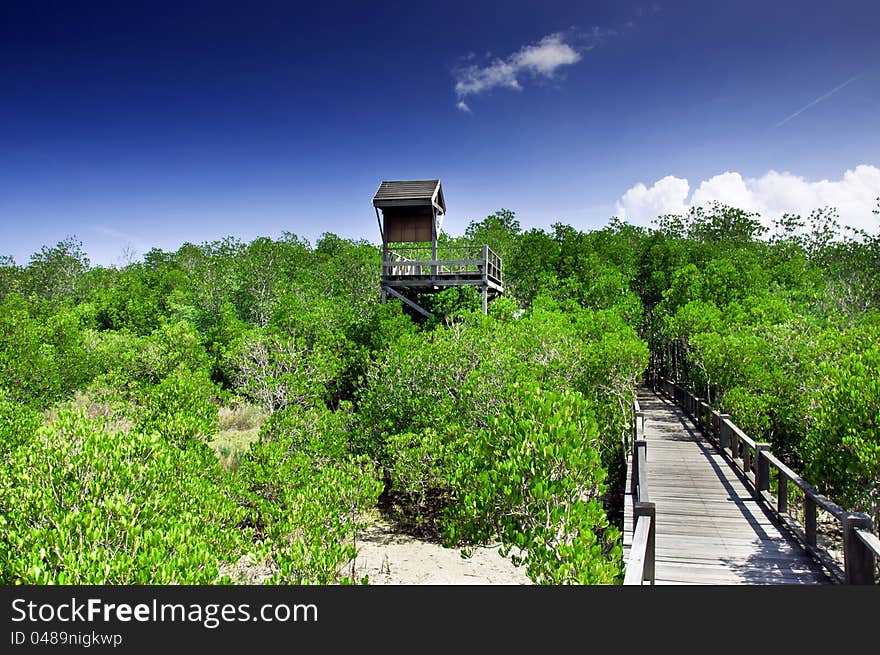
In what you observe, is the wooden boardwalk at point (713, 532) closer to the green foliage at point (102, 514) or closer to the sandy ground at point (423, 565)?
the sandy ground at point (423, 565)

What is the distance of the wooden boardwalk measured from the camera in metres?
7.66

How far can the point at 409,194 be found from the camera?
24297 mm

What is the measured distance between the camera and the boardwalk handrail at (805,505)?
6.36 meters

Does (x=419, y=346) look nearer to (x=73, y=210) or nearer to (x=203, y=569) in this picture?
(x=203, y=569)

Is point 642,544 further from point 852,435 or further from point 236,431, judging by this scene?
point 236,431

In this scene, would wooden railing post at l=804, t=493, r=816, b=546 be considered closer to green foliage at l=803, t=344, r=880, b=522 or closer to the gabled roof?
green foliage at l=803, t=344, r=880, b=522

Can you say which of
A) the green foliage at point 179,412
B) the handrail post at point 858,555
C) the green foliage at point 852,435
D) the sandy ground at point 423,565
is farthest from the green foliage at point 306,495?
the green foliage at point 852,435

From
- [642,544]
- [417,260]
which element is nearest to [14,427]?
[642,544]

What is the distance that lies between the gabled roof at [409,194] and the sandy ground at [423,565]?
47.9 ft

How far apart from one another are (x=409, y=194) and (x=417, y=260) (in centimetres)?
321

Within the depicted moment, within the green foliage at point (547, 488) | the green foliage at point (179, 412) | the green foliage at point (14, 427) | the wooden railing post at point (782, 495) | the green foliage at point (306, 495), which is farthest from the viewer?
the green foliage at point (179, 412)

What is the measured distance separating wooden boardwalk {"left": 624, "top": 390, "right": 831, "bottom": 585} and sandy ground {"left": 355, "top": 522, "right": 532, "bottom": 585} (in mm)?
4000

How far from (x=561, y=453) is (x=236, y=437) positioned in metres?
18.0

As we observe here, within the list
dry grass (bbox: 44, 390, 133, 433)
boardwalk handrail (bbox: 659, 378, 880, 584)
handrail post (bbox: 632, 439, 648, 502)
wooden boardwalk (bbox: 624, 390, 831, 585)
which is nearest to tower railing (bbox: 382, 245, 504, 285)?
boardwalk handrail (bbox: 659, 378, 880, 584)
